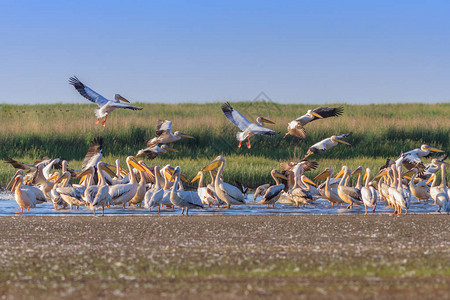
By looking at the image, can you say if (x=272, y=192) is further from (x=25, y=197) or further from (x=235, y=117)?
(x=25, y=197)

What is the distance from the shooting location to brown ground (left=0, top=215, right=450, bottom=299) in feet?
Result: 16.8

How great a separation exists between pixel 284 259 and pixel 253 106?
32.6 meters

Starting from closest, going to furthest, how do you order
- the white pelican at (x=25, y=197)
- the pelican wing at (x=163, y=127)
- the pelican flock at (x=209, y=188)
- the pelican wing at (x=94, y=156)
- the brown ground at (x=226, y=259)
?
the brown ground at (x=226, y=259) → the pelican flock at (x=209, y=188) → the white pelican at (x=25, y=197) → the pelican wing at (x=94, y=156) → the pelican wing at (x=163, y=127)

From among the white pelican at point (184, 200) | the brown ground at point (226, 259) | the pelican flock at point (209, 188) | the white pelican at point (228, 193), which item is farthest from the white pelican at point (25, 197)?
the white pelican at point (228, 193)

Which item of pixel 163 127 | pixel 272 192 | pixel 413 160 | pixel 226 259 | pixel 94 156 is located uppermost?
pixel 163 127

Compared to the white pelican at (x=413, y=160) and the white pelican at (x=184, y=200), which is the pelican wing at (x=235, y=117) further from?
the white pelican at (x=184, y=200)

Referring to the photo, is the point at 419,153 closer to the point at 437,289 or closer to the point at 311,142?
the point at 311,142

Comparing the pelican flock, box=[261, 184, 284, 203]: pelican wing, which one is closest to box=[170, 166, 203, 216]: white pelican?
the pelican flock

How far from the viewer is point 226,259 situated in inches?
261

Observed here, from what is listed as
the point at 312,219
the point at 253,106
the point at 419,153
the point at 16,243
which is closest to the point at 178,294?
the point at 16,243

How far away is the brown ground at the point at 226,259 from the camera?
5.12 metres

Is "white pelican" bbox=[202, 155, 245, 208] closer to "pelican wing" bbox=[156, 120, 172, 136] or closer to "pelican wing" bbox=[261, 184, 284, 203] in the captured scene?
"pelican wing" bbox=[261, 184, 284, 203]

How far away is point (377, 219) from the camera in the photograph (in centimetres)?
1128

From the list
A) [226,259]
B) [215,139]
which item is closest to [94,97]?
[215,139]
